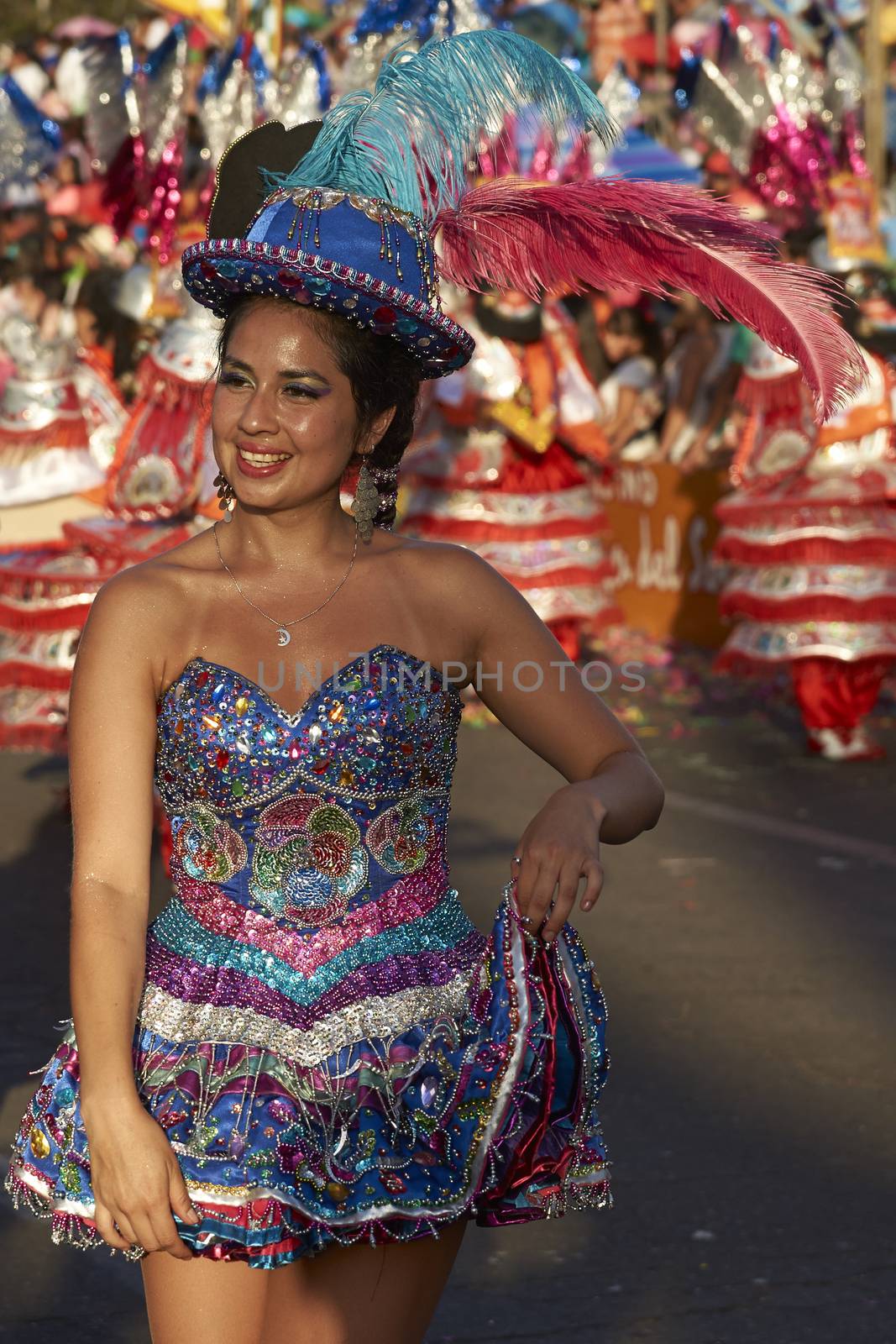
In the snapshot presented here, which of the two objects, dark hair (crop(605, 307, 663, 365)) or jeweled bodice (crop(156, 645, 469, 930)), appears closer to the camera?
jeweled bodice (crop(156, 645, 469, 930))

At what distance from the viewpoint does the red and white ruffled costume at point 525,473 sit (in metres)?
9.04

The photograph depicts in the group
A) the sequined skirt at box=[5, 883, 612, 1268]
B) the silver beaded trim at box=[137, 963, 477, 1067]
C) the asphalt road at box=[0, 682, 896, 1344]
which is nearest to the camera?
the sequined skirt at box=[5, 883, 612, 1268]

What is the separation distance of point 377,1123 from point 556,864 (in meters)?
0.38

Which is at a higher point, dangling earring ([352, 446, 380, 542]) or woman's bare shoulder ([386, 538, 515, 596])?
dangling earring ([352, 446, 380, 542])

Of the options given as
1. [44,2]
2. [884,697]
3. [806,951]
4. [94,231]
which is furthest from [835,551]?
[44,2]

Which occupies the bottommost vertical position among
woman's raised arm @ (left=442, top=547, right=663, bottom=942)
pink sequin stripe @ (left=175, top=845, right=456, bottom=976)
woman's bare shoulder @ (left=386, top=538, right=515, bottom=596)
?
pink sequin stripe @ (left=175, top=845, right=456, bottom=976)

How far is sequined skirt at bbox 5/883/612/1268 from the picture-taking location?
7.46 ft

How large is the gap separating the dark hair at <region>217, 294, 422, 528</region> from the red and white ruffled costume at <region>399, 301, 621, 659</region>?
6257 millimetres

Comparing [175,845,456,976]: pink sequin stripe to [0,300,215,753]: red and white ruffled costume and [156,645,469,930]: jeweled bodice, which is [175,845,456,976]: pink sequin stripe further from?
[0,300,215,753]: red and white ruffled costume

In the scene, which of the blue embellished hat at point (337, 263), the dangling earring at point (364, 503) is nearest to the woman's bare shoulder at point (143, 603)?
the dangling earring at point (364, 503)

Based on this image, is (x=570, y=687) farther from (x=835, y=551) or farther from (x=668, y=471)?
(x=668, y=471)

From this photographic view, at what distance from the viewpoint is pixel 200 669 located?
2.44m

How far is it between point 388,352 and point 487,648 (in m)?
0.41

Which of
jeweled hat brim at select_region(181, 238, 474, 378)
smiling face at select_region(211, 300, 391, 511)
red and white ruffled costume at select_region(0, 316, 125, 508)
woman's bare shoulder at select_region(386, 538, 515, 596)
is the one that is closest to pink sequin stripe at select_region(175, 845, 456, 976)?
woman's bare shoulder at select_region(386, 538, 515, 596)
